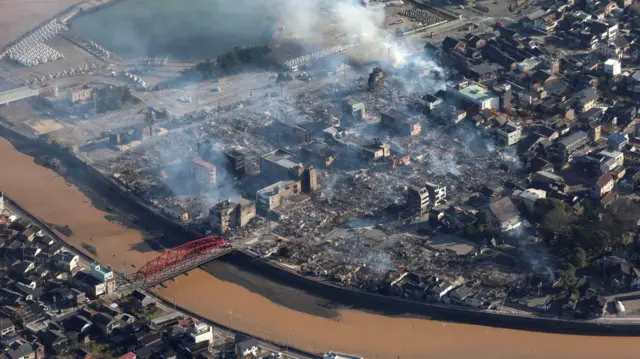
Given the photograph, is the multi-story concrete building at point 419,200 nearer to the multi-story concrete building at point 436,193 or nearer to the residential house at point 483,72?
the multi-story concrete building at point 436,193

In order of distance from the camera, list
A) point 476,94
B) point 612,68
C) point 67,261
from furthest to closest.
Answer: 1. point 612,68
2. point 476,94
3. point 67,261

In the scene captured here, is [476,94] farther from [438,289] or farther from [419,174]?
[438,289]

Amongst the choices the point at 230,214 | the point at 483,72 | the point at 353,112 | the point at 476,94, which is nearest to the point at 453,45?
the point at 483,72

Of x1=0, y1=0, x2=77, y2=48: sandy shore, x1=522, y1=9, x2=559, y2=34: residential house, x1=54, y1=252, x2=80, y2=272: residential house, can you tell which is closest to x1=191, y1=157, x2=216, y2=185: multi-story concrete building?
x1=54, y1=252, x2=80, y2=272: residential house

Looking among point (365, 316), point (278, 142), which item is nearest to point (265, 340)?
point (365, 316)

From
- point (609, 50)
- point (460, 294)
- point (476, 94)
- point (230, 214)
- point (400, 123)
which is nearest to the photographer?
point (460, 294)

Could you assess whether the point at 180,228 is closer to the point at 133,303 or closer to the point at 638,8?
the point at 133,303

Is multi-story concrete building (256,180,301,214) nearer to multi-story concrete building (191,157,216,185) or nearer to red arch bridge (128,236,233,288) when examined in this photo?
multi-story concrete building (191,157,216,185)
